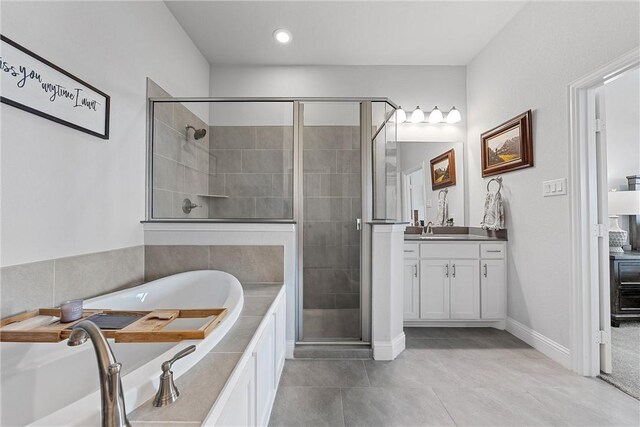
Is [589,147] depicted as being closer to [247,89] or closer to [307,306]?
[307,306]

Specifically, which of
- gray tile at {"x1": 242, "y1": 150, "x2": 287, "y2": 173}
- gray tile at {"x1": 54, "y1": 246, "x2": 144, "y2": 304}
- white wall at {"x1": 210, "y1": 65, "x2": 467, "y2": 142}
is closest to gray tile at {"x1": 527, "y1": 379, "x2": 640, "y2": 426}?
gray tile at {"x1": 242, "y1": 150, "x2": 287, "y2": 173}

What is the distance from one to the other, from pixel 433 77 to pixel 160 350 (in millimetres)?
3568

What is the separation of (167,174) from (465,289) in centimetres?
284

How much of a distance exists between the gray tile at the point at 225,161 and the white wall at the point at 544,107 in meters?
2.45

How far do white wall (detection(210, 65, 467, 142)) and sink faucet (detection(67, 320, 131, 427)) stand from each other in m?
3.11

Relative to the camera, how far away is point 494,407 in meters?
1.56

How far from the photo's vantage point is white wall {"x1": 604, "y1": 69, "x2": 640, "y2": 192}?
124 inches

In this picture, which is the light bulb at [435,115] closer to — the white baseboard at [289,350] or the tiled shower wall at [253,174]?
the tiled shower wall at [253,174]

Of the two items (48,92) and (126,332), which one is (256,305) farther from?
(48,92)

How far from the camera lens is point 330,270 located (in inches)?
88.7

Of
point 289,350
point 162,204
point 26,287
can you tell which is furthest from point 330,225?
point 26,287

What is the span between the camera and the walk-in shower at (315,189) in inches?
85.6

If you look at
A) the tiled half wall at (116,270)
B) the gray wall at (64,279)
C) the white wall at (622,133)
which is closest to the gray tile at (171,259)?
the tiled half wall at (116,270)

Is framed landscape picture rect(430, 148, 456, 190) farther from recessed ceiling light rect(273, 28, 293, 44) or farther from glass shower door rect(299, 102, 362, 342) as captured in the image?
recessed ceiling light rect(273, 28, 293, 44)
